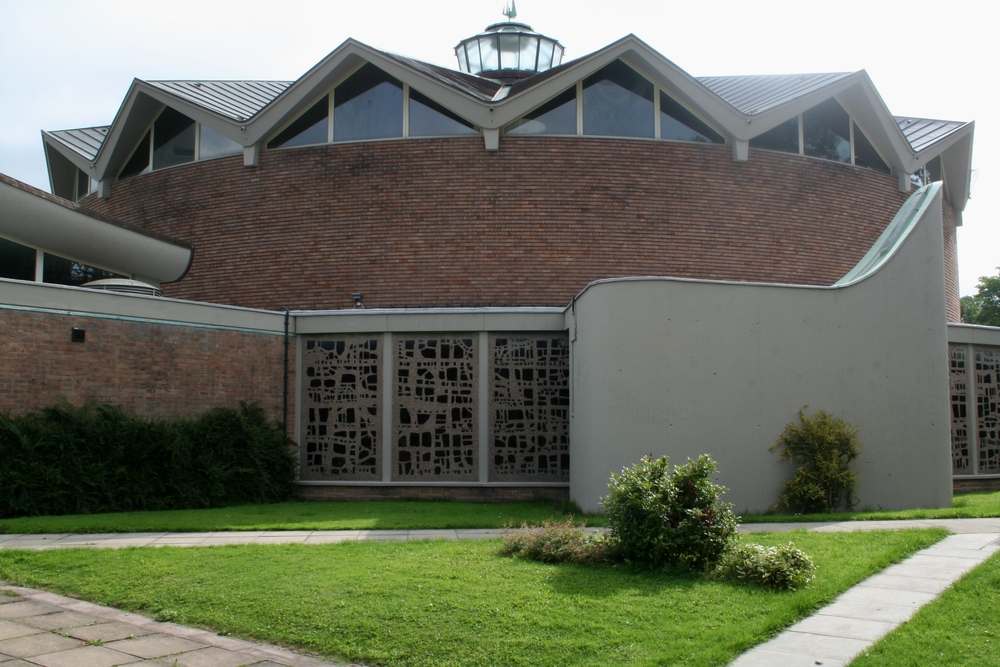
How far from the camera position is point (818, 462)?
11.5 metres

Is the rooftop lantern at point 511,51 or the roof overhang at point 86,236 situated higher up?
the rooftop lantern at point 511,51

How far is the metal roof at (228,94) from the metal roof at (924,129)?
15.7 metres

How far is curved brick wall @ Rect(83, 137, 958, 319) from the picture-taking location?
16.9 m

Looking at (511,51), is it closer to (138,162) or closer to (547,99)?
(547,99)

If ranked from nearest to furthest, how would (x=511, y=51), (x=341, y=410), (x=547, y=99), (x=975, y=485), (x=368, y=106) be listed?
1. (x=341, y=410)
2. (x=975, y=485)
3. (x=547, y=99)
4. (x=368, y=106)
5. (x=511, y=51)

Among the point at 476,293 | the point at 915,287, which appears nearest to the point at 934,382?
the point at 915,287

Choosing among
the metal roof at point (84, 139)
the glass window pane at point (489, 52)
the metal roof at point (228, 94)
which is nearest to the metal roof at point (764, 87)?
the glass window pane at point (489, 52)

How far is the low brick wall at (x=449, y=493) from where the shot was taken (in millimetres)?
14500

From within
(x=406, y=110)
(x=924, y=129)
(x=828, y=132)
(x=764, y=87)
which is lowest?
(x=828, y=132)

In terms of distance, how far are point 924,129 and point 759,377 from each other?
14.2m

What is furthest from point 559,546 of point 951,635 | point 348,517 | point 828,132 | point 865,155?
point 865,155

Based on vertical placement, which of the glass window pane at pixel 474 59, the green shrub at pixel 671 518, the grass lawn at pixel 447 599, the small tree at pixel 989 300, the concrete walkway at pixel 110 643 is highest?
the glass window pane at pixel 474 59

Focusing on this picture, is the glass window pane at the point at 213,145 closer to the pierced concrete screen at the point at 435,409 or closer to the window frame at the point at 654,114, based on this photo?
the window frame at the point at 654,114

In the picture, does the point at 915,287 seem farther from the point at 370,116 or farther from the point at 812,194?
the point at 370,116
